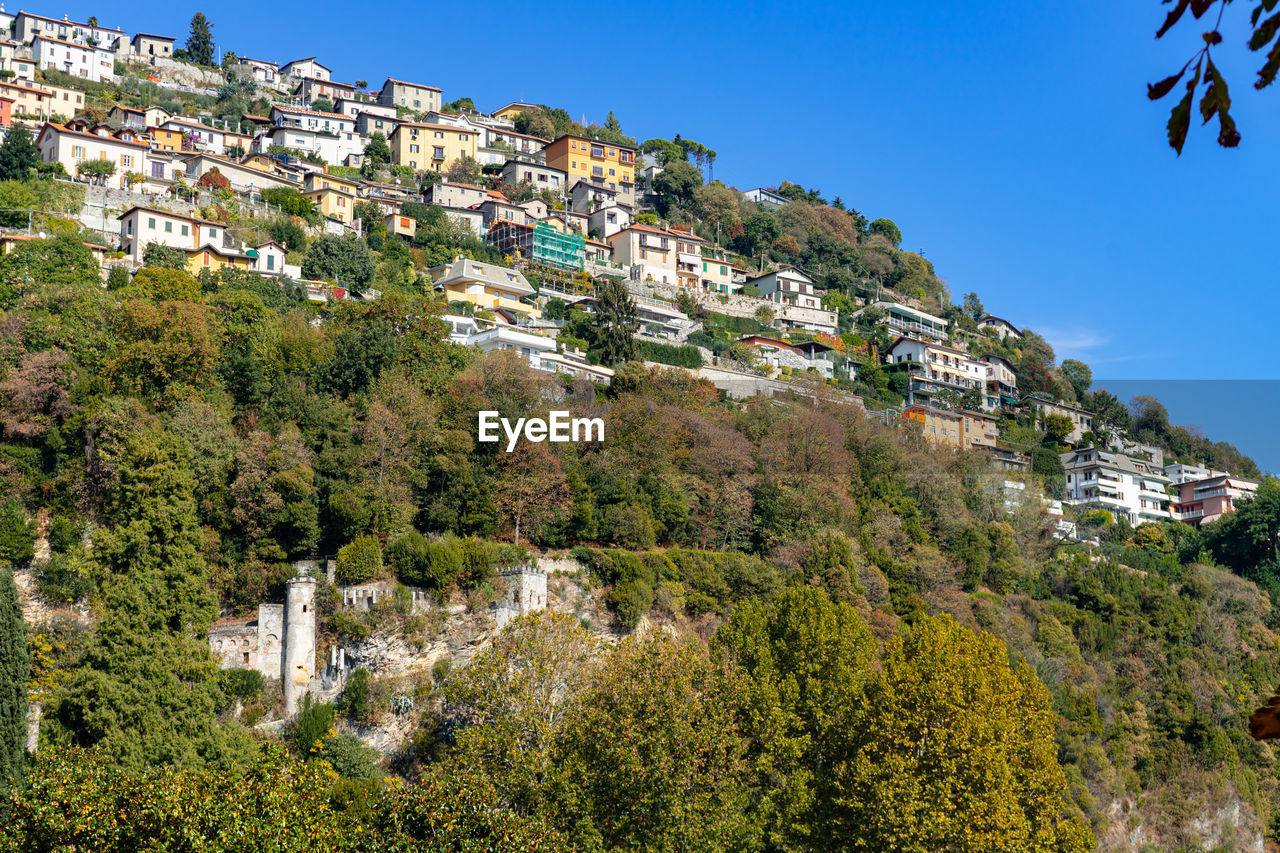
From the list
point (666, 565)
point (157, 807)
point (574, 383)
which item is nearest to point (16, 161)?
point (574, 383)

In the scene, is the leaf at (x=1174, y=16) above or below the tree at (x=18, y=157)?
below

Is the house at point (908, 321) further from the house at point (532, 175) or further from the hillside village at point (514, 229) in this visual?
the house at point (532, 175)

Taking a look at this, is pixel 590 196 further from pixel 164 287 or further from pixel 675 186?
pixel 164 287

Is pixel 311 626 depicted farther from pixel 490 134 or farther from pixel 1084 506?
pixel 490 134

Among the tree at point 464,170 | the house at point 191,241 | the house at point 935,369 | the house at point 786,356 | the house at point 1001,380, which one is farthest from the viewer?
the tree at point 464,170

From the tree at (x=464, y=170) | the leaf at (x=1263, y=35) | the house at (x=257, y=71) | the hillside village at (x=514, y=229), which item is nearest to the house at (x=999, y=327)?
the hillside village at (x=514, y=229)

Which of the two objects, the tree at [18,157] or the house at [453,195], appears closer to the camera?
the tree at [18,157]

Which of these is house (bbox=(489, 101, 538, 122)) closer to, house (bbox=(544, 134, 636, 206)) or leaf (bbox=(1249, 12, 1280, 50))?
house (bbox=(544, 134, 636, 206))
